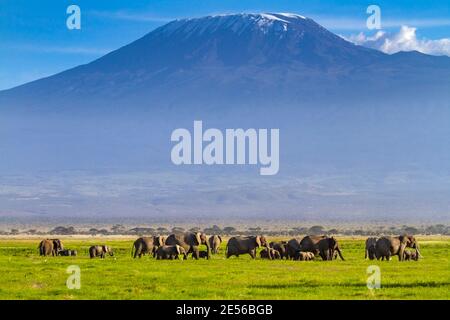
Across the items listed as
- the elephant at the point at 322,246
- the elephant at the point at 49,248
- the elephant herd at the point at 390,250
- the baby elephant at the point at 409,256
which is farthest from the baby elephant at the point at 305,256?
the elephant at the point at 49,248

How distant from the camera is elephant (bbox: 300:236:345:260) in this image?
4975 cm

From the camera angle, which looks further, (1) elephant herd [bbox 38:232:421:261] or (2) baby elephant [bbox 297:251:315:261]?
(1) elephant herd [bbox 38:232:421:261]

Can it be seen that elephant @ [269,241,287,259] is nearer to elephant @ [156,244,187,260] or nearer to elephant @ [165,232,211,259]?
elephant @ [165,232,211,259]

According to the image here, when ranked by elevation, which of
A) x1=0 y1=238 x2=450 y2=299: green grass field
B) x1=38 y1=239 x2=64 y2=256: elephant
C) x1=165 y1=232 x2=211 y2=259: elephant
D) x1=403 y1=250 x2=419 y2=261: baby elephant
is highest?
x1=165 y1=232 x2=211 y2=259: elephant

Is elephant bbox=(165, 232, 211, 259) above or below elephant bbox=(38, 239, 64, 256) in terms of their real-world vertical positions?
above

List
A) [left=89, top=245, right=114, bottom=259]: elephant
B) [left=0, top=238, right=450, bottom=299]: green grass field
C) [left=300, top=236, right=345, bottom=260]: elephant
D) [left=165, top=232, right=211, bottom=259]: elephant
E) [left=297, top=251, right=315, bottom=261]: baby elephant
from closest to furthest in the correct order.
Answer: [left=0, top=238, right=450, bottom=299]: green grass field
[left=300, top=236, right=345, bottom=260]: elephant
[left=297, top=251, right=315, bottom=261]: baby elephant
[left=165, top=232, right=211, bottom=259]: elephant
[left=89, top=245, right=114, bottom=259]: elephant

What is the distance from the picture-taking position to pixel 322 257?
50.3m

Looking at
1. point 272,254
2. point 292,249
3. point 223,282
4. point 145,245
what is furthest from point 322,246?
point 223,282

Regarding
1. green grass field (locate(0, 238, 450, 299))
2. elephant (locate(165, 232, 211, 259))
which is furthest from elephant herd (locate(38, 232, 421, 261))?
green grass field (locate(0, 238, 450, 299))

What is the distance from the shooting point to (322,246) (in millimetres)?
50469
